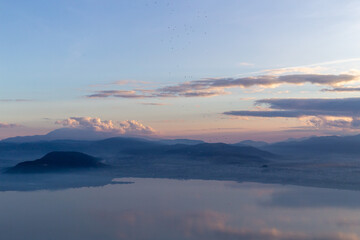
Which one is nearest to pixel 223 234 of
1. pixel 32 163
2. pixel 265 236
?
pixel 265 236

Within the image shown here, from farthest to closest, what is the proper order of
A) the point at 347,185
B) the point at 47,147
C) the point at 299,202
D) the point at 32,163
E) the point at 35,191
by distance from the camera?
the point at 47,147 < the point at 32,163 < the point at 347,185 < the point at 35,191 < the point at 299,202

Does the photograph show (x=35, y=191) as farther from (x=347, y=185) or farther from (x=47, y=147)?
(x=47, y=147)

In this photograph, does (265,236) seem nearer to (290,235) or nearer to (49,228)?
(290,235)

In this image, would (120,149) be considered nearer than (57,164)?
No

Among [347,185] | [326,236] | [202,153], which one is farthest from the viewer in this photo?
[202,153]

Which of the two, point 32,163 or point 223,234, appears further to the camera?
Answer: point 32,163

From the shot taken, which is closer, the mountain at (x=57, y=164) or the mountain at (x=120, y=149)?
the mountain at (x=57, y=164)

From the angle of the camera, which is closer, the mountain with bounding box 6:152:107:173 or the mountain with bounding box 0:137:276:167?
the mountain with bounding box 6:152:107:173
